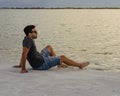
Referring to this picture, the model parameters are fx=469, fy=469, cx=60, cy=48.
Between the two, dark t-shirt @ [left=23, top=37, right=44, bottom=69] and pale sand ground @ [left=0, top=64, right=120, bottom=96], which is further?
dark t-shirt @ [left=23, top=37, right=44, bottom=69]

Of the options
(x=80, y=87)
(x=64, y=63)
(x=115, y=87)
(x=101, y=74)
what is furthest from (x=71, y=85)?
(x=64, y=63)

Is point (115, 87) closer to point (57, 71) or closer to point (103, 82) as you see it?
point (103, 82)

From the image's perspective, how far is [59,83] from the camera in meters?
9.85

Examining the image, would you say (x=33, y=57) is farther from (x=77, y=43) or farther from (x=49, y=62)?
(x=77, y=43)

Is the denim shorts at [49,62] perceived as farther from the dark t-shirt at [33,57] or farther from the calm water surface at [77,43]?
the calm water surface at [77,43]

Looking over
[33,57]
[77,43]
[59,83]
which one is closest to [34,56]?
[33,57]

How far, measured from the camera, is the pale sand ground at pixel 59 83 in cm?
904

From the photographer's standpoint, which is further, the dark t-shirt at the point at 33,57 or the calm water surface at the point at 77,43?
the calm water surface at the point at 77,43

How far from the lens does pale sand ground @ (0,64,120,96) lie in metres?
9.04

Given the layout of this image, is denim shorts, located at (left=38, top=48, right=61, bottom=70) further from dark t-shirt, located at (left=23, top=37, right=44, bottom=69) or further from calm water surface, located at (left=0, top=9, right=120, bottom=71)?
calm water surface, located at (left=0, top=9, right=120, bottom=71)

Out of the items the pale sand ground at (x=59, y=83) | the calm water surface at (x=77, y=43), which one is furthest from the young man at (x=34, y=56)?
the calm water surface at (x=77, y=43)

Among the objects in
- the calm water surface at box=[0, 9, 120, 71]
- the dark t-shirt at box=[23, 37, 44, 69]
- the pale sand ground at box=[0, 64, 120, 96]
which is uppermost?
the dark t-shirt at box=[23, 37, 44, 69]

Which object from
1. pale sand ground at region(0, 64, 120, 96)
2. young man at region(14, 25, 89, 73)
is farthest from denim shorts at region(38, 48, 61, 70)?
pale sand ground at region(0, 64, 120, 96)

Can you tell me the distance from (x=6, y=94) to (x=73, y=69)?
3397mm
